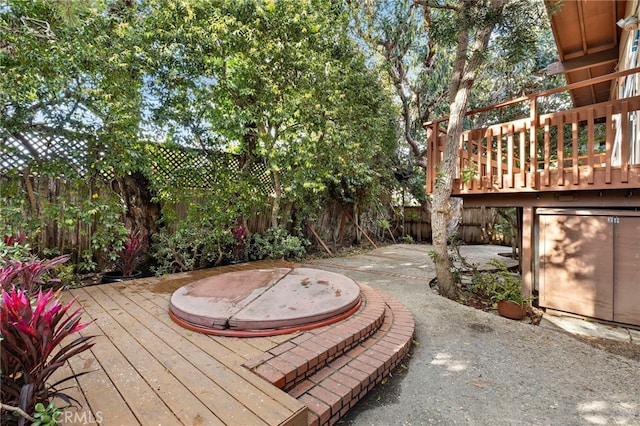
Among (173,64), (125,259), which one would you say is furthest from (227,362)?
(173,64)

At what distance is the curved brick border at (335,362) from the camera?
1745 millimetres

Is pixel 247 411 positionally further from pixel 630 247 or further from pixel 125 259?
pixel 630 247

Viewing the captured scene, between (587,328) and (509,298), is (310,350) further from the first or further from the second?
(587,328)

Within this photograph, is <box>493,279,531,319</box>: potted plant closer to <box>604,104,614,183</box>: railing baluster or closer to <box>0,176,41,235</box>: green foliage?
<box>604,104,614,183</box>: railing baluster

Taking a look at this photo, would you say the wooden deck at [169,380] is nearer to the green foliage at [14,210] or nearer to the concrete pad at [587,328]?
the green foliage at [14,210]

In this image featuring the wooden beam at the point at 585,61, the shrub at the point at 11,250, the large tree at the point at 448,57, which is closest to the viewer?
the shrub at the point at 11,250

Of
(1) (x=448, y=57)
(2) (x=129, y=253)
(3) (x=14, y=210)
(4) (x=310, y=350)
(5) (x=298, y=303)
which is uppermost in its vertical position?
(1) (x=448, y=57)

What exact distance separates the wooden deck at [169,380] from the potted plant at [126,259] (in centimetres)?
158

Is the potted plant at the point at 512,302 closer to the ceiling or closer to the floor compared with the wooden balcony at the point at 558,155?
closer to the floor

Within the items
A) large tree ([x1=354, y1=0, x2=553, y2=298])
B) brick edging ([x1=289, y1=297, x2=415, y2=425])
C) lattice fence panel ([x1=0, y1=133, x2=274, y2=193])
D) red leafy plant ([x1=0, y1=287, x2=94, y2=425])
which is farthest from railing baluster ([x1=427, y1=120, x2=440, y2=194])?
red leafy plant ([x1=0, y1=287, x2=94, y2=425])

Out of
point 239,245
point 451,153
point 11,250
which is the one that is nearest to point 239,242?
point 239,245

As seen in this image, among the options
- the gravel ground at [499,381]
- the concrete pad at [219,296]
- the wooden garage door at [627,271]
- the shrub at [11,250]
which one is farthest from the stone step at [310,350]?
the shrub at [11,250]

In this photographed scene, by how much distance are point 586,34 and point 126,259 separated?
8.60 metres

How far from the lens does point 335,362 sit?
212 cm
